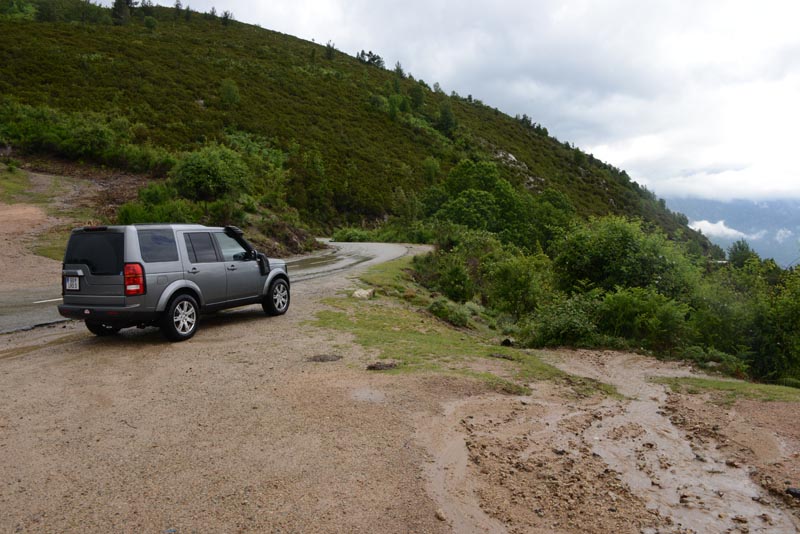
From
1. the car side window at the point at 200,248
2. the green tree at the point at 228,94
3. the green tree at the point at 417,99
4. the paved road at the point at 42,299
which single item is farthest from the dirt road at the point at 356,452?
the green tree at the point at 417,99

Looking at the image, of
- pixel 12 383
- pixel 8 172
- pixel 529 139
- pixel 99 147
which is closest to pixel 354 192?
pixel 99 147

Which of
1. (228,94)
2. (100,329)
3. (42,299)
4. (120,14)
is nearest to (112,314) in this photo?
(100,329)

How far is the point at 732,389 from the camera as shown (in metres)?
7.80

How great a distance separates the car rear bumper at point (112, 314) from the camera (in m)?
8.09

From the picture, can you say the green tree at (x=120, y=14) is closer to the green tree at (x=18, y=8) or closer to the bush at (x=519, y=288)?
the green tree at (x=18, y=8)

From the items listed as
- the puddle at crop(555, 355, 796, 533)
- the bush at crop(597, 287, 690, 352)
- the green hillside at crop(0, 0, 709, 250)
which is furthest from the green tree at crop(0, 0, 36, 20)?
the puddle at crop(555, 355, 796, 533)

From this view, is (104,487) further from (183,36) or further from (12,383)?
(183,36)

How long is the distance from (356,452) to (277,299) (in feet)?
23.0

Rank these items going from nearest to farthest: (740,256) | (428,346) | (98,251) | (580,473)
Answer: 1. (580,473)
2. (98,251)
3. (428,346)
4. (740,256)

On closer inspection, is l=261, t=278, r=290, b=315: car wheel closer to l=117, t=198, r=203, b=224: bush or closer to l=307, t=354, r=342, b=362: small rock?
l=307, t=354, r=342, b=362: small rock

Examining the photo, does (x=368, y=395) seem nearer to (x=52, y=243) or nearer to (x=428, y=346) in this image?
(x=428, y=346)

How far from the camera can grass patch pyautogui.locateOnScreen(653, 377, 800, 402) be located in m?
7.25

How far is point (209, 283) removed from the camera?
30.8 ft

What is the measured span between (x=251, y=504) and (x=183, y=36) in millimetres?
79406
